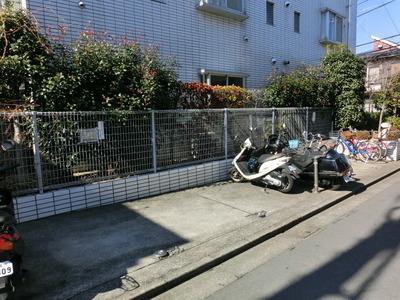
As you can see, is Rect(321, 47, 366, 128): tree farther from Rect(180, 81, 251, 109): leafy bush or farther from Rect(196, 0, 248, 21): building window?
Rect(180, 81, 251, 109): leafy bush

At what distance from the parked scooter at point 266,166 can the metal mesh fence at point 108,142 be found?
639 mm

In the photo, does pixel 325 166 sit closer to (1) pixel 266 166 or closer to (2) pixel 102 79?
(1) pixel 266 166

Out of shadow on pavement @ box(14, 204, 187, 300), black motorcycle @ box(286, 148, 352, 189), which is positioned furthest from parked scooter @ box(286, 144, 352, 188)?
shadow on pavement @ box(14, 204, 187, 300)

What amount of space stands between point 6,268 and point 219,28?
10.5 meters

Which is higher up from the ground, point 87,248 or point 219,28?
point 219,28

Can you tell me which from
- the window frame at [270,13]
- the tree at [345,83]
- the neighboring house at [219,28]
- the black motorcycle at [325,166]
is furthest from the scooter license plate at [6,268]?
the window frame at [270,13]

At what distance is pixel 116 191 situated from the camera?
5.48m

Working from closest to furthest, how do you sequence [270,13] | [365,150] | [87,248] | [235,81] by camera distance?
[87,248]
[365,150]
[235,81]
[270,13]

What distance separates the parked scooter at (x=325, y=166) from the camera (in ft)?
20.0

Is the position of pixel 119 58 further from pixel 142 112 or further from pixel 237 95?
pixel 237 95

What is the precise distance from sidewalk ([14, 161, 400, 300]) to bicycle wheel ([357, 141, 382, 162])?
4.08 metres

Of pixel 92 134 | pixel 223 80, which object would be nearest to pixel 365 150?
pixel 223 80

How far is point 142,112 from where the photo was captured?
5.71 m

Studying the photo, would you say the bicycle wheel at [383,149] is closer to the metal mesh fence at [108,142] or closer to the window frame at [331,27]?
the metal mesh fence at [108,142]
